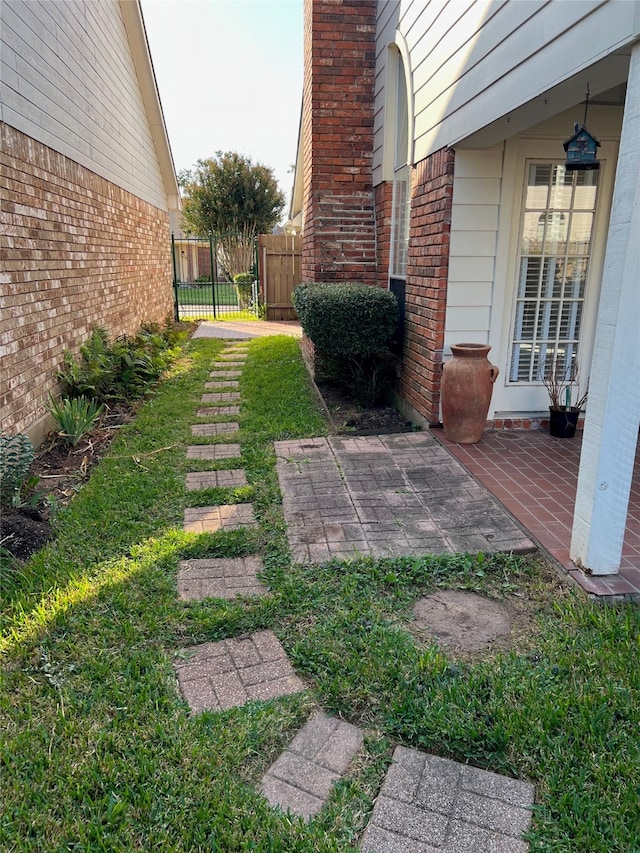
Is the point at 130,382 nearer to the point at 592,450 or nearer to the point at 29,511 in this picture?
the point at 29,511

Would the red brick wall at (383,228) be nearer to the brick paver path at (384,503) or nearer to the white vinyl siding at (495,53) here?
the white vinyl siding at (495,53)

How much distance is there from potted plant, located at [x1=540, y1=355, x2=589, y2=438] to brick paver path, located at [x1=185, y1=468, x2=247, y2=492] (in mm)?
2760

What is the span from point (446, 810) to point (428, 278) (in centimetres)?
426

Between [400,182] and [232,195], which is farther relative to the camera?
[232,195]

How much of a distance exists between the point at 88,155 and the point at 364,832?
7078 millimetres

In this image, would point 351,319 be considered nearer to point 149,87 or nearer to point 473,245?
point 473,245

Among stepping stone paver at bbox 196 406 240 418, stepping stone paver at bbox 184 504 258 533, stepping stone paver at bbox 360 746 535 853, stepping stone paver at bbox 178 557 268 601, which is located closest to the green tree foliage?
stepping stone paver at bbox 196 406 240 418

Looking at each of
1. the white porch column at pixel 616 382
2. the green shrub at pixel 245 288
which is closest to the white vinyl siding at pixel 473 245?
the white porch column at pixel 616 382

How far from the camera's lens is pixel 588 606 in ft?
8.80

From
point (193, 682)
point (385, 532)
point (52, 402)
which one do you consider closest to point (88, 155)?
point (52, 402)

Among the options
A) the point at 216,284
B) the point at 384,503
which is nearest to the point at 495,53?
the point at 384,503

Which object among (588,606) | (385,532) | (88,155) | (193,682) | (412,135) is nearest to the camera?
(193,682)

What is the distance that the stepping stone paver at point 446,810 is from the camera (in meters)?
1.66

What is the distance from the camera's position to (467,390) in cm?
471
